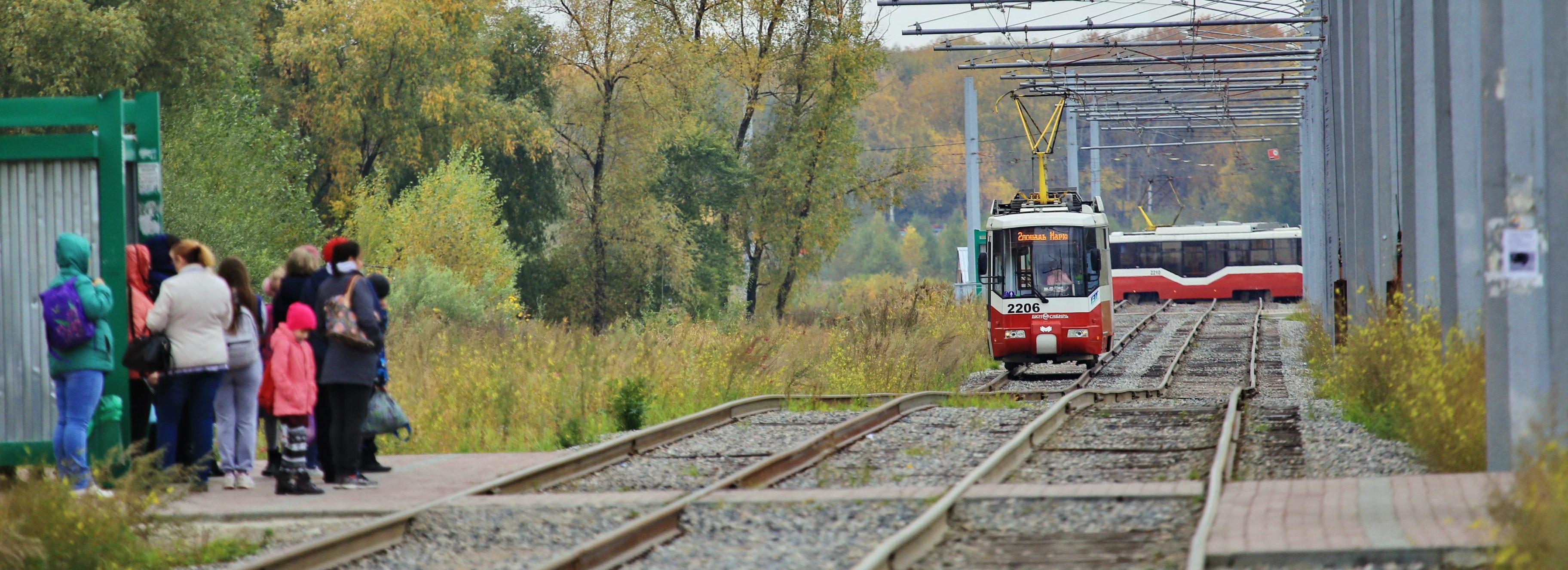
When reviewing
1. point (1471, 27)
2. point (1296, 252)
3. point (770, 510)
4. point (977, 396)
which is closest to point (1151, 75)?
point (977, 396)

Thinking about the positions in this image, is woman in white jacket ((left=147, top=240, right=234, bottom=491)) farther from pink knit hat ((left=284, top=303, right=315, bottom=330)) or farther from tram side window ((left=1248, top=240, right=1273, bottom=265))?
tram side window ((left=1248, top=240, right=1273, bottom=265))

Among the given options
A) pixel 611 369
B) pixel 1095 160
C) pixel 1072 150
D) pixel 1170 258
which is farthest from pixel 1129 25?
pixel 1170 258

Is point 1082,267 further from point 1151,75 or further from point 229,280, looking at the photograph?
point 229,280

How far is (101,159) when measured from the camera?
990 centimetres

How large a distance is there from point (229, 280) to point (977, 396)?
10.2m

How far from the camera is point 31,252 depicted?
32.7 ft

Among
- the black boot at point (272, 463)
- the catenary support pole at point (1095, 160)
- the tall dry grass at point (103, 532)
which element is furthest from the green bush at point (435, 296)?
the catenary support pole at point (1095, 160)

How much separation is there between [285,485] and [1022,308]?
1498cm

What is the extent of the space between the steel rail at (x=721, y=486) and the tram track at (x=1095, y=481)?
1309mm

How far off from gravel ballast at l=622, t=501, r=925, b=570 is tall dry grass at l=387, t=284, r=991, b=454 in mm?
4626

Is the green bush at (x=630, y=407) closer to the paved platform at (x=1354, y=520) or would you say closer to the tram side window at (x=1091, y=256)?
the paved platform at (x=1354, y=520)

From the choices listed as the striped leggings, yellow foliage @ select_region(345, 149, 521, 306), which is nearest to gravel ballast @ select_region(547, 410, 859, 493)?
the striped leggings

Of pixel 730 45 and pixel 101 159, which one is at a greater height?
pixel 730 45

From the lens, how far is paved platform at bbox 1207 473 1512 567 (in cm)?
686
